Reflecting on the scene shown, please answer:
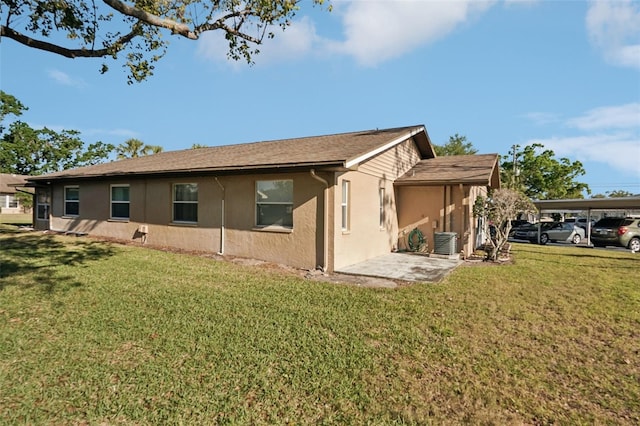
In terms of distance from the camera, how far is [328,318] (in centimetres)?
526

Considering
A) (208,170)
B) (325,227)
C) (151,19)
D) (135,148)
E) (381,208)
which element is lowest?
(325,227)

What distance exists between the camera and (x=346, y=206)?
988 cm

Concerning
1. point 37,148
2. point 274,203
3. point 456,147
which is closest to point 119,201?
point 274,203

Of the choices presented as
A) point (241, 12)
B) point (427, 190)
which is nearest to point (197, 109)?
point (241, 12)

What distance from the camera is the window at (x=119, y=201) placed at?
1333 cm

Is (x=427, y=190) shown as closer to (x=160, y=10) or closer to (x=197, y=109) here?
(x=160, y=10)

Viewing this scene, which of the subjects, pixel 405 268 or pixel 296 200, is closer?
pixel 296 200

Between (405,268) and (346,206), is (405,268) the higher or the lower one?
the lower one

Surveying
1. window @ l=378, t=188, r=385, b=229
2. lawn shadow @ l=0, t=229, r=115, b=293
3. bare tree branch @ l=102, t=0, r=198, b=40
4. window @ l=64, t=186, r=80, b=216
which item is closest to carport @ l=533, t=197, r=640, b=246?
window @ l=378, t=188, r=385, b=229

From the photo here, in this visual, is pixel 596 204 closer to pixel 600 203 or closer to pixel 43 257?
pixel 600 203

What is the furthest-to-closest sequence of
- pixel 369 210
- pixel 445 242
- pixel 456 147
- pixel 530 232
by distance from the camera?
pixel 456 147, pixel 530 232, pixel 445 242, pixel 369 210

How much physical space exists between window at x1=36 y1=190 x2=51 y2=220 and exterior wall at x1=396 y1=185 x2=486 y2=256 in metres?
17.6

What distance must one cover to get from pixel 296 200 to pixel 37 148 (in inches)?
1981

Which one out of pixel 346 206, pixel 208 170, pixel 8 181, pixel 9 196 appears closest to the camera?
pixel 346 206
